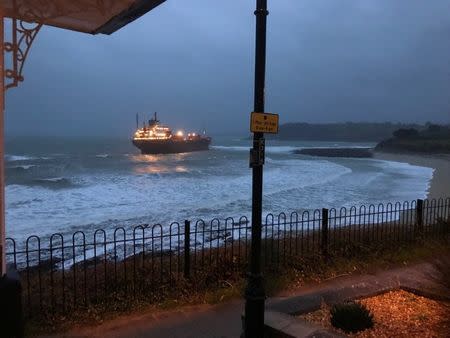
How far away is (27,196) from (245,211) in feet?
50.6

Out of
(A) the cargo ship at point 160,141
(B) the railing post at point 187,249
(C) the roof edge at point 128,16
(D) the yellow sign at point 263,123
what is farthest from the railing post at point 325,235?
(A) the cargo ship at point 160,141

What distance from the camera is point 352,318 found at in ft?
14.8

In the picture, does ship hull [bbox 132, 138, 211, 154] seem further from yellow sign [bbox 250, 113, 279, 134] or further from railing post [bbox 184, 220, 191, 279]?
yellow sign [bbox 250, 113, 279, 134]

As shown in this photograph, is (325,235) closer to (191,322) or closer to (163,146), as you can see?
(191,322)

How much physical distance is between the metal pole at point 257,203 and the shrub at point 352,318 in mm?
812

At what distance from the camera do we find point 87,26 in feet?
18.4

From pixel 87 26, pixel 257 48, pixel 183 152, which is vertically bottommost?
pixel 183 152

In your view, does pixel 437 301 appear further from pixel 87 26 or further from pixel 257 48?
pixel 87 26

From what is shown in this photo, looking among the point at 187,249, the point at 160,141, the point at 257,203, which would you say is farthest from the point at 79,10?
the point at 160,141

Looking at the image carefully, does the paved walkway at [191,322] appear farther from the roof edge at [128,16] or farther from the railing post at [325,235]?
the roof edge at [128,16]

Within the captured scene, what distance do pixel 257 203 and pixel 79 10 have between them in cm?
279

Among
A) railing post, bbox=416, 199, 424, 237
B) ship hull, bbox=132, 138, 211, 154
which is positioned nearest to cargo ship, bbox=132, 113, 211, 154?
ship hull, bbox=132, 138, 211, 154

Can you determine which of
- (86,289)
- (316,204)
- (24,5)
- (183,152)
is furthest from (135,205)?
(183,152)

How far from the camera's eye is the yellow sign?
14.3ft
